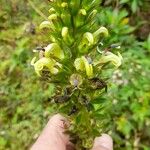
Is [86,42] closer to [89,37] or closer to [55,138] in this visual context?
[89,37]

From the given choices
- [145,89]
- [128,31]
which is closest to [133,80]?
[145,89]

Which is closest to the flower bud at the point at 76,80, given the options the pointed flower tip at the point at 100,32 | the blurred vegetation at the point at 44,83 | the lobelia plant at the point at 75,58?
the lobelia plant at the point at 75,58

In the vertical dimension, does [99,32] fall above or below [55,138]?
above

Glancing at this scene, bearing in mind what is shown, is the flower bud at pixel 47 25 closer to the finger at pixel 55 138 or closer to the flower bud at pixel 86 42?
the flower bud at pixel 86 42

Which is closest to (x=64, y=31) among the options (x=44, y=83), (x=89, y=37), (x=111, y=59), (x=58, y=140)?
(x=89, y=37)

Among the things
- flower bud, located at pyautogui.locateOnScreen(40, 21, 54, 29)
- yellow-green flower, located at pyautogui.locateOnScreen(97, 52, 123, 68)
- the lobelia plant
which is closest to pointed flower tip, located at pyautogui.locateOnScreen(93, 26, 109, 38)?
the lobelia plant

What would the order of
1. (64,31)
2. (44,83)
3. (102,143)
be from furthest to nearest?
1. (44,83)
2. (102,143)
3. (64,31)

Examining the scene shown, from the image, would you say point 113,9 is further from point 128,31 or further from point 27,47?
point 27,47
